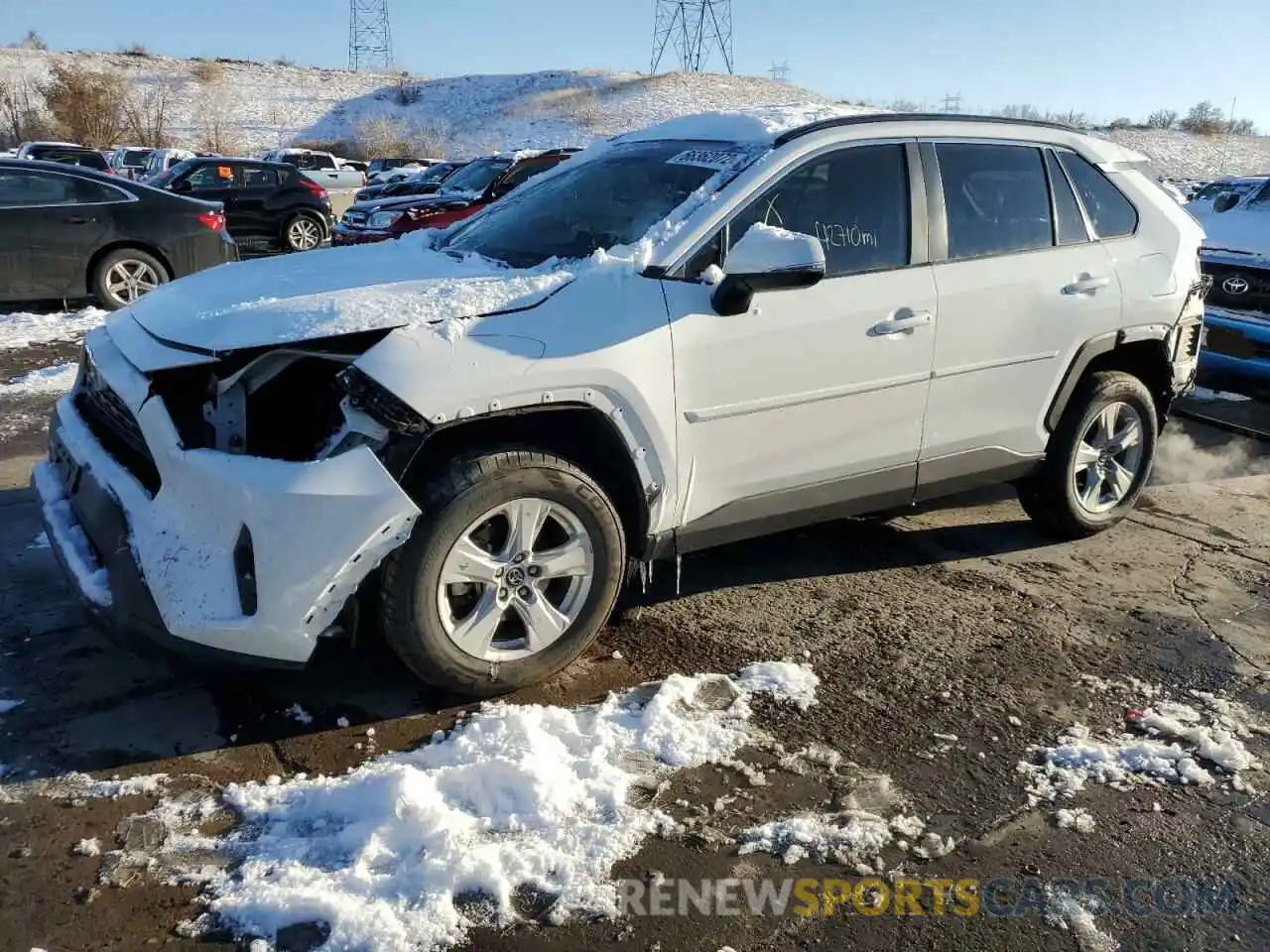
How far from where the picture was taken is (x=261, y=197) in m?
16.2

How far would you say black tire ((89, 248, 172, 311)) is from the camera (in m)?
9.77

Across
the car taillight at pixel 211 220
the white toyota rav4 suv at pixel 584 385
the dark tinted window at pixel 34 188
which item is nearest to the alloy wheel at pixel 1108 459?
the white toyota rav4 suv at pixel 584 385

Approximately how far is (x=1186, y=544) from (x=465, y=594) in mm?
3745

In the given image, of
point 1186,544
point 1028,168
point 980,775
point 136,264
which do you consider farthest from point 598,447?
point 136,264

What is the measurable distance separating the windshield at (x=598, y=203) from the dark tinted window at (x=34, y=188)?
23.4ft

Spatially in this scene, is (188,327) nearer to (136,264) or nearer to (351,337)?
(351,337)

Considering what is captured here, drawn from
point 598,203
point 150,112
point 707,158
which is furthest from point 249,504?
point 150,112

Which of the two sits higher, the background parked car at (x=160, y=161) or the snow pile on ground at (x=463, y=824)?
the background parked car at (x=160, y=161)

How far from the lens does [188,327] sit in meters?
3.21

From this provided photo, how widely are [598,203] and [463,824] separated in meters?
2.43

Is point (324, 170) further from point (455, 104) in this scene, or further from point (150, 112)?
point (455, 104)

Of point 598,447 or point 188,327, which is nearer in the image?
point 188,327

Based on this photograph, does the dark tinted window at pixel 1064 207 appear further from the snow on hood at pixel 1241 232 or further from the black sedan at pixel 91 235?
the black sedan at pixel 91 235

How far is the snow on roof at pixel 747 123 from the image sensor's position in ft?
13.1
